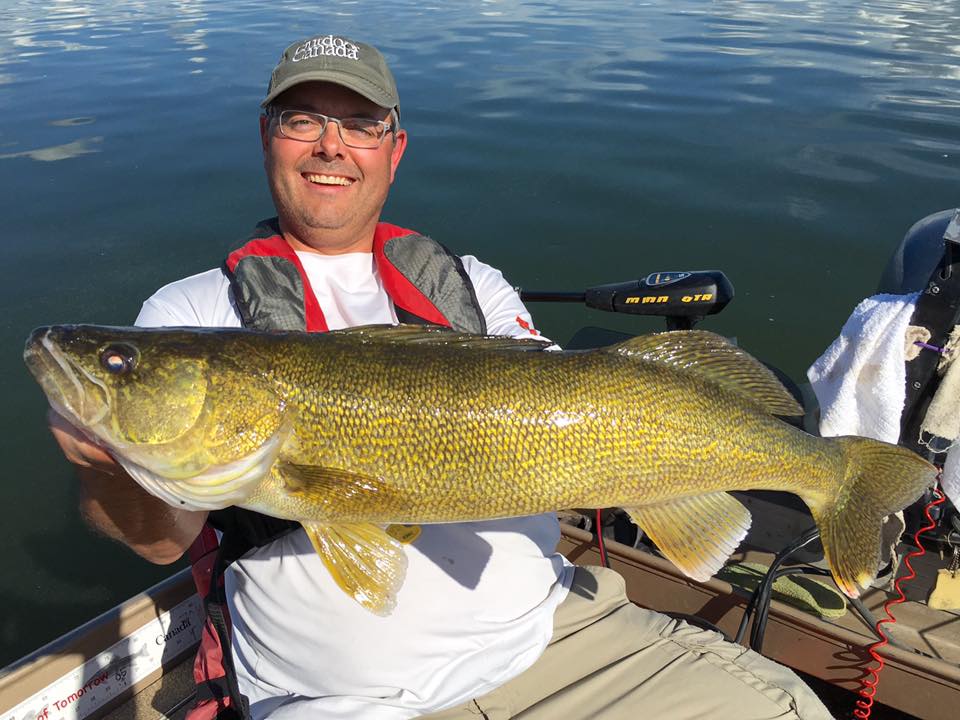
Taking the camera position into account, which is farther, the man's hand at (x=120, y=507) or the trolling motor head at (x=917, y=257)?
the trolling motor head at (x=917, y=257)

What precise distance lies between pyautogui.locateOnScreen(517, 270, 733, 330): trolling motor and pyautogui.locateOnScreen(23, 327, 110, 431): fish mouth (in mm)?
2722

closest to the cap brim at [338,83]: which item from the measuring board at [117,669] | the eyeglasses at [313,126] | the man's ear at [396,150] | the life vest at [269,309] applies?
the eyeglasses at [313,126]

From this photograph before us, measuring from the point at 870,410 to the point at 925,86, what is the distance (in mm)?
12826

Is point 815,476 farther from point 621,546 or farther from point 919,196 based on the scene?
point 919,196

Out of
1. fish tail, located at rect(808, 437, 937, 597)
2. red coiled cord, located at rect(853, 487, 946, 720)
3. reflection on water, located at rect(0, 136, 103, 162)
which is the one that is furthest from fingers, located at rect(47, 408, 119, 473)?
reflection on water, located at rect(0, 136, 103, 162)

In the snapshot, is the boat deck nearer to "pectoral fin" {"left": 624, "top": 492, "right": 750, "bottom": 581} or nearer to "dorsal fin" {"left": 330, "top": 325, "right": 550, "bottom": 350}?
"pectoral fin" {"left": 624, "top": 492, "right": 750, "bottom": 581}

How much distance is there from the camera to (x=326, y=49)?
291 cm

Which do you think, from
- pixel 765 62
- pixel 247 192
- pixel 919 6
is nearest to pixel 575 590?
pixel 247 192

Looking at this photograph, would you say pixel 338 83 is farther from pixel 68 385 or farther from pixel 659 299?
pixel 659 299

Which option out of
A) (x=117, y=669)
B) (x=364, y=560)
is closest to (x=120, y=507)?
(x=364, y=560)

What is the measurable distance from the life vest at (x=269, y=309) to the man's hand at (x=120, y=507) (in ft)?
0.56

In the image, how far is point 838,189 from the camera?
8414 mm

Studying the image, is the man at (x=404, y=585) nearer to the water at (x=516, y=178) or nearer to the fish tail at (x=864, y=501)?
the fish tail at (x=864, y=501)

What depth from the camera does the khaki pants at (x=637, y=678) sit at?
2340 mm
